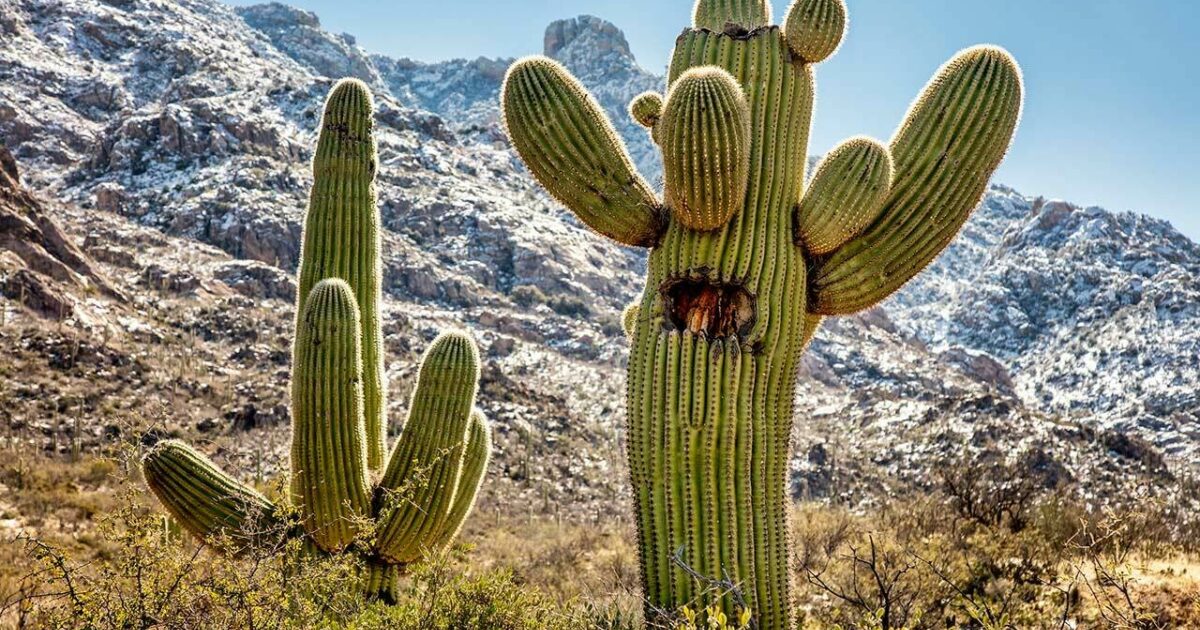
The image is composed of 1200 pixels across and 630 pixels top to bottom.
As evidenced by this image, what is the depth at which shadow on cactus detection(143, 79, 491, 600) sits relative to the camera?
5961 mm

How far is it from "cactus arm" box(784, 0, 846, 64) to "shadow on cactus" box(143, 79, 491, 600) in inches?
120

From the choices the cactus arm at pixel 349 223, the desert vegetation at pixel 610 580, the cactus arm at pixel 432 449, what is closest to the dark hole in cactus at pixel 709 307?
the desert vegetation at pixel 610 580

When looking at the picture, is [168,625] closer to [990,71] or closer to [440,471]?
[440,471]

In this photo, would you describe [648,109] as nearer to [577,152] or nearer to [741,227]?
[577,152]

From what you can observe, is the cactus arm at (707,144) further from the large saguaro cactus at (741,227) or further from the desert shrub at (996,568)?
the desert shrub at (996,568)

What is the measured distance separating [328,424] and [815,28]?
3.65 metres

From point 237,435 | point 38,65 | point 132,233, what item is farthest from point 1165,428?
point 38,65

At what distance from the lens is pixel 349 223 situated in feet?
23.2

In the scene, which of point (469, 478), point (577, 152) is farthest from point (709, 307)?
point (469, 478)

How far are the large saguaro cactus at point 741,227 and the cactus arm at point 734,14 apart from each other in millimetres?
11

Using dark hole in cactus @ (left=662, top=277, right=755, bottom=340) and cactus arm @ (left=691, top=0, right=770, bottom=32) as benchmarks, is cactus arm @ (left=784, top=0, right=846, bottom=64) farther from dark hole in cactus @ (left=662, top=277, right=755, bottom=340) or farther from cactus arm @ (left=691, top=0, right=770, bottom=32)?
dark hole in cactus @ (left=662, top=277, right=755, bottom=340)

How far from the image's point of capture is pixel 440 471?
656 cm

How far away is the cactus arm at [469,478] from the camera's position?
676 centimetres

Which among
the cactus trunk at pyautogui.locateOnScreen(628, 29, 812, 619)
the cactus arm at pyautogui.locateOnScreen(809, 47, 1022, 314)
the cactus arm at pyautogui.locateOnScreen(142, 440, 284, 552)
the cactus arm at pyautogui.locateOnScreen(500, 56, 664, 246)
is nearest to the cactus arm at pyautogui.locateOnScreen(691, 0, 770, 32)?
the cactus trunk at pyautogui.locateOnScreen(628, 29, 812, 619)
